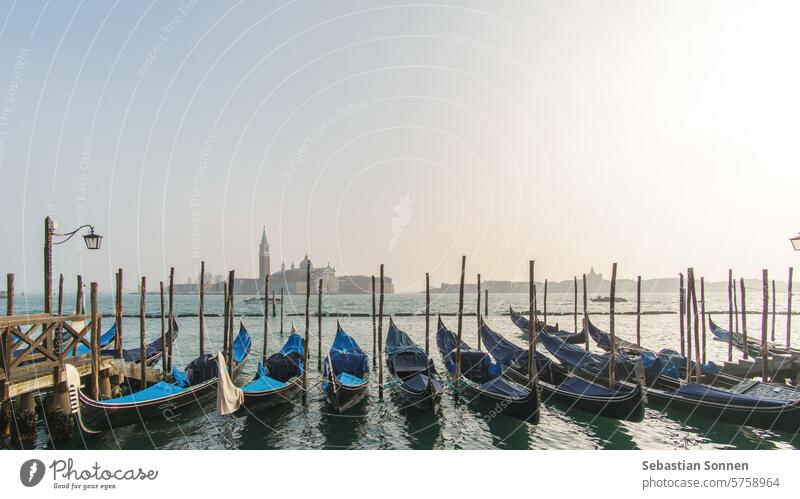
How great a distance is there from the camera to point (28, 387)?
27.2ft

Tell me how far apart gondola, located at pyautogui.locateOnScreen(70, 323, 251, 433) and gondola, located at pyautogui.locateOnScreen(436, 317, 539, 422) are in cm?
671

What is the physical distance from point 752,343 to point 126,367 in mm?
23526

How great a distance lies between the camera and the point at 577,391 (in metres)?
11.8

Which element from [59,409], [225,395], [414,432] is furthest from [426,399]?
[59,409]

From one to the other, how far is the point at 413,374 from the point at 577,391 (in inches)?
192

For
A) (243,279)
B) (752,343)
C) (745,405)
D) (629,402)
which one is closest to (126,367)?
(629,402)

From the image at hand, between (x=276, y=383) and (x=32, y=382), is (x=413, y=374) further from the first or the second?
(x=32, y=382)

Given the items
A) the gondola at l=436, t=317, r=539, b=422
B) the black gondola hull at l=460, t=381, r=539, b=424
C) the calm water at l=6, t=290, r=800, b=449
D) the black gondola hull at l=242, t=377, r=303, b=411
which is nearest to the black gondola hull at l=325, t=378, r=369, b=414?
the calm water at l=6, t=290, r=800, b=449

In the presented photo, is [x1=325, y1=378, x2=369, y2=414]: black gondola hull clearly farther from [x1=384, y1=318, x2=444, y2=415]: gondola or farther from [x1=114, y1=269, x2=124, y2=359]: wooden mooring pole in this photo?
[x1=114, y1=269, x2=124, y2=359]: wooden mooring pole

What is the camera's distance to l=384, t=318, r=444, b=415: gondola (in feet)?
37.2

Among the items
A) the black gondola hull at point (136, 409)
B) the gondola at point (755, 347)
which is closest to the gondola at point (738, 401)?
the gondola at point (755, 347)

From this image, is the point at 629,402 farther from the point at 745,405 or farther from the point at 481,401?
the point at 481,401

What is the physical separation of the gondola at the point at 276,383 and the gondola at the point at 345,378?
93 centimetres
